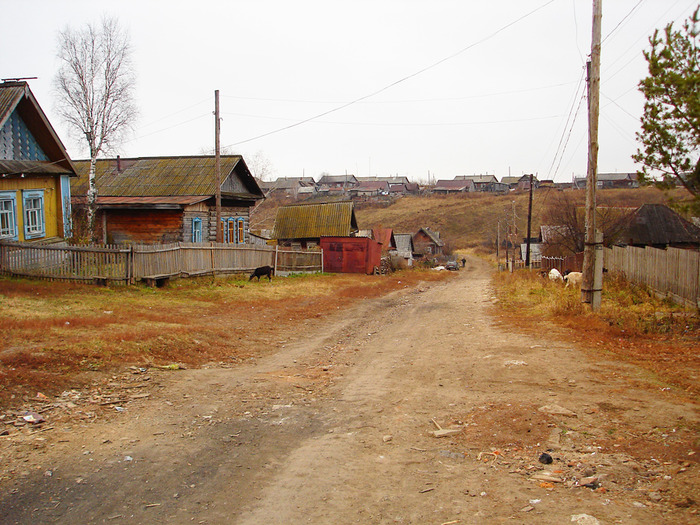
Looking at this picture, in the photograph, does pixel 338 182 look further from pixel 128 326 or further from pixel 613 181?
pixel 128 326

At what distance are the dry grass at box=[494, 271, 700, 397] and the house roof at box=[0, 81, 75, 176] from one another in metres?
16.4

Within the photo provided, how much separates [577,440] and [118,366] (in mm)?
6485

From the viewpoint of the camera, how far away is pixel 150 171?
29328mm

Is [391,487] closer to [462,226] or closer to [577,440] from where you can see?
[577,440]

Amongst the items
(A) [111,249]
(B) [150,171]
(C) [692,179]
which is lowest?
(A) [111,249]

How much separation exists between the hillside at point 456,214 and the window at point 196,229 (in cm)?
5900

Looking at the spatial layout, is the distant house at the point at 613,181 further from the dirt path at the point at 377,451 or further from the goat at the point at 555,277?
the dirt path at the point at 377,451

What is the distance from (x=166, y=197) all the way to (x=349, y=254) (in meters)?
13.2

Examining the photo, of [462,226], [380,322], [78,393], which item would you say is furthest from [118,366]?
[462,226]

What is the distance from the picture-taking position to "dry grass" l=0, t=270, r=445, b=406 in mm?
7992

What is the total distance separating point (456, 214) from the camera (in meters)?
106

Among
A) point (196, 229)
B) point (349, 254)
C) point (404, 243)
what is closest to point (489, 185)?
point (404, 243)

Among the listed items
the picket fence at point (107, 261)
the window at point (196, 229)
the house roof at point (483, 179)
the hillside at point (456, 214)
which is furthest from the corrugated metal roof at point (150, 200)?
the house roof at point (483, 179)

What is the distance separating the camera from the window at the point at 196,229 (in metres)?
27.0
